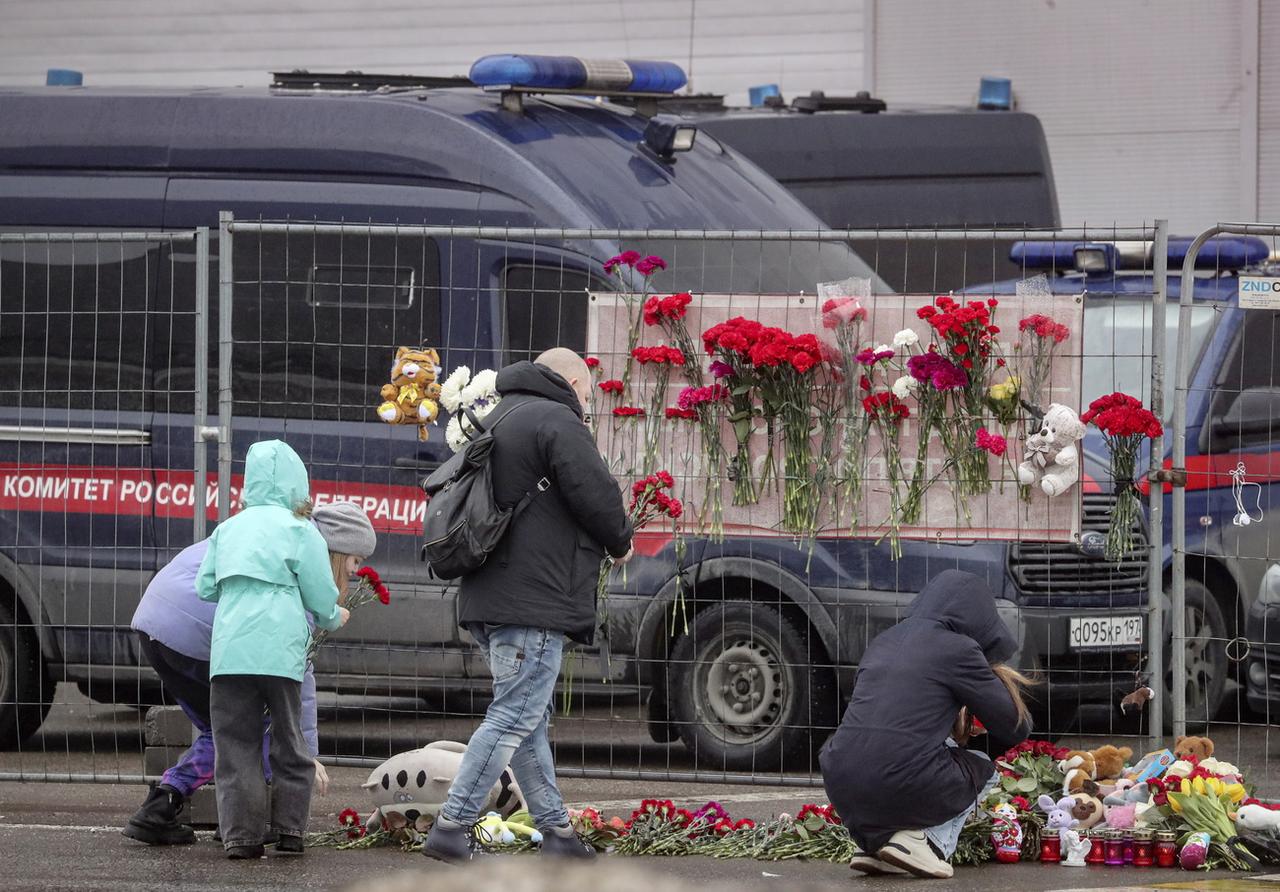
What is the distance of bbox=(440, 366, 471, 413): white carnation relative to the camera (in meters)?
8.31

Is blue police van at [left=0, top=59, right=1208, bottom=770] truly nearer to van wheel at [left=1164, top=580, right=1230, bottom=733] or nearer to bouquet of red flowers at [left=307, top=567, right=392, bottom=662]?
van wheel at [left=1164, top=580, right=1230, bottom=733]

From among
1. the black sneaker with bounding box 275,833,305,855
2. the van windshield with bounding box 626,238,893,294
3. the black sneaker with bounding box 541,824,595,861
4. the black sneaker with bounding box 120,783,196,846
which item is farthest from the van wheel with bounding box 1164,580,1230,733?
the black sneaker with bounding box 120,783,196,846

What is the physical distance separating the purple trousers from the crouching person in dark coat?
2.08 metres

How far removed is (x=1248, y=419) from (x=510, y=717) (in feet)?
11.7

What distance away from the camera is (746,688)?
8867 mm

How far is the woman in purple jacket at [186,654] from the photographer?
7.30 meters

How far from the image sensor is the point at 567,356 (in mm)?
7141

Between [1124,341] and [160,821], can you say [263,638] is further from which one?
[1124,341]

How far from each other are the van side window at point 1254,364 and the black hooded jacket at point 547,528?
2959 millimetres

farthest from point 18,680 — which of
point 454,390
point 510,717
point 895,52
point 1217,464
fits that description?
point 895,52

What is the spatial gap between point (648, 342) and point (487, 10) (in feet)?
37.9

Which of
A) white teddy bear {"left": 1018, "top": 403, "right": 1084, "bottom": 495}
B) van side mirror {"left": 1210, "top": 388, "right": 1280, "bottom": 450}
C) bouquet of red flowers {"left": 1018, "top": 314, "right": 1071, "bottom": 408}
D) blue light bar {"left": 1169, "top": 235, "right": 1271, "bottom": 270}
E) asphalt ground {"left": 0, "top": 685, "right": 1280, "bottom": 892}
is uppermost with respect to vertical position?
blue light bar {"left": 1169, "top": 235, "right": 1271, "bottom": 270}

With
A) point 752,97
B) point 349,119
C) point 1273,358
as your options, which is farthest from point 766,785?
point 752,97

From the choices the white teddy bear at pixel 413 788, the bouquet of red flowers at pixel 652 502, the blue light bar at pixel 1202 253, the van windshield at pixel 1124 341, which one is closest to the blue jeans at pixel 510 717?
the white teddy bear at pixel 413 788
